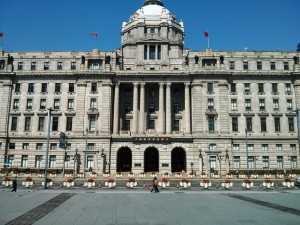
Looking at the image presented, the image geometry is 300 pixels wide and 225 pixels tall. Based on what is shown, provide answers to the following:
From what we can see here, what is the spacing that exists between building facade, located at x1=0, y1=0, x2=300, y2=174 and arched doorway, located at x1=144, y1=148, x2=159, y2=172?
0.80 feet

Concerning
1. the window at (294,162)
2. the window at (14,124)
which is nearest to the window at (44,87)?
the window at (14,124)

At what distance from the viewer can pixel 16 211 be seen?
62.0 ft

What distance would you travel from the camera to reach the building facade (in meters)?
62.3

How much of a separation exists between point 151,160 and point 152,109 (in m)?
12.4

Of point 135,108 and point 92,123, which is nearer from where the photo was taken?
point 92,123

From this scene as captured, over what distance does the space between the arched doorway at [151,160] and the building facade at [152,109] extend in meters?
0.24

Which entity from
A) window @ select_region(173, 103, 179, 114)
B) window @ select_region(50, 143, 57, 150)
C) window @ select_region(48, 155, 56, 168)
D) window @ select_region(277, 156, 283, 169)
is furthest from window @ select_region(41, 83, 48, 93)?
window @ select_region(277, 156, 283, 169)

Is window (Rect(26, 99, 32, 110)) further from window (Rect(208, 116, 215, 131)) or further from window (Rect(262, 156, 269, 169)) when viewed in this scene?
window (Rect(262, 156, 269, 169))

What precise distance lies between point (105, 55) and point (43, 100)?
18341 millimetres

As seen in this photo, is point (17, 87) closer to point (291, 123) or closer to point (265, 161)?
point (265, 161)

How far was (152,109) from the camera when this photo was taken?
67.9 metres

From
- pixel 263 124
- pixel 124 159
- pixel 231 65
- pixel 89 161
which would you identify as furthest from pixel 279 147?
pixel 89 161

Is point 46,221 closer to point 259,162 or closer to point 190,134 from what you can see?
point 190,134

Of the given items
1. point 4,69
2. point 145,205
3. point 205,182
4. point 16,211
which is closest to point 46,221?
point 16,211
